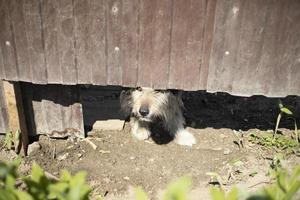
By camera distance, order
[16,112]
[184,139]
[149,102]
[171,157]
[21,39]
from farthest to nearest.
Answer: [184,139]
[171,157]
[16,112]
[149,102]
[21,39]

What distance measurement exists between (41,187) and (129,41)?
315 cm

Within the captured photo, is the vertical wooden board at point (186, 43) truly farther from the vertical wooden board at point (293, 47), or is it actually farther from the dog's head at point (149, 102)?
the vertical wooden board at point (293, 47)

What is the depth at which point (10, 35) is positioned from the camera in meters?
4.09

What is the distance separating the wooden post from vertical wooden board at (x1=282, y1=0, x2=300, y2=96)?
2967mm

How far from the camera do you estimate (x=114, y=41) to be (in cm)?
404

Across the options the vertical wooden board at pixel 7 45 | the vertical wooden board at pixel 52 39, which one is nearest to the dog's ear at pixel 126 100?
the vertical wooden board at pixel 52 39

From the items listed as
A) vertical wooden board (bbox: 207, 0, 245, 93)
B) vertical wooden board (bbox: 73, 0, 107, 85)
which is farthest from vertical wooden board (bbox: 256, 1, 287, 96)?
vertical wooden board (bbox: 73, 0, 107, 85)

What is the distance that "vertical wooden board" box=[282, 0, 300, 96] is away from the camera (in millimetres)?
3857

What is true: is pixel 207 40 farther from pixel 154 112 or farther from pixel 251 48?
pixel 154 112

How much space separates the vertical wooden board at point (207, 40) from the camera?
3.81 metres

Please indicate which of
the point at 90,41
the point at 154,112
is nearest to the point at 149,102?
the point at 154,112

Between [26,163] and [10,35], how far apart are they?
5.08ft

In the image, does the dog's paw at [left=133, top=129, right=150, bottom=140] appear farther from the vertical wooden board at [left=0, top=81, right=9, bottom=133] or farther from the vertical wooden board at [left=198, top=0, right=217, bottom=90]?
the vertical wooden board at [left=0, top=81, right=9, bottom=133]

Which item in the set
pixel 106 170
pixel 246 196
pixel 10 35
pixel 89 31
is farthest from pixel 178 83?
pixel 246 196
